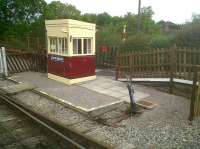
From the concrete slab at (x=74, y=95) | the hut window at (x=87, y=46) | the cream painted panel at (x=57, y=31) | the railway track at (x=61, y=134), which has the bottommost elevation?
the railway track at (x=61, y=134)

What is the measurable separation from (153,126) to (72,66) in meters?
5.11

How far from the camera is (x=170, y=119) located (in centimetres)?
709

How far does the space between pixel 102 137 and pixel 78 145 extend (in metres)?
0.76

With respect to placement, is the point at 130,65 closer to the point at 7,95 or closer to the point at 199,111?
the point at 199,111

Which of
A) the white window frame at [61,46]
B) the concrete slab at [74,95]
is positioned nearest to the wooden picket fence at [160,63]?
the concrete slab at [74,95]

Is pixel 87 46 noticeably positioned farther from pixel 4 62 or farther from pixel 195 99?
pixel 195 99

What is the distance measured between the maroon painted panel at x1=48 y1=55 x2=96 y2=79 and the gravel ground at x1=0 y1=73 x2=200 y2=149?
224 cm

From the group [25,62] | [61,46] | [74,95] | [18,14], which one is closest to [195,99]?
[74,95]

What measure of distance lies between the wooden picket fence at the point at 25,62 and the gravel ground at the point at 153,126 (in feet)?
17.6

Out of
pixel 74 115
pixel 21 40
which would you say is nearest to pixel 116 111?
pixel 74 115

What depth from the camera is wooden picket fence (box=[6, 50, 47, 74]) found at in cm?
1399

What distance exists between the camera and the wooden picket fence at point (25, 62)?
Result: 14.0 m

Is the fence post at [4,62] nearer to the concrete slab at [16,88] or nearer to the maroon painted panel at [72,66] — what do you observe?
the concrete slab at [16,88]

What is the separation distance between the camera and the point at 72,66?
10.7 meters
